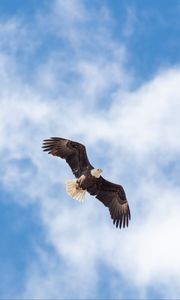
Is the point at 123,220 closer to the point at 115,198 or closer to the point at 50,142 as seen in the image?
the point at 115,198

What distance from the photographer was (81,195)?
4528 cm

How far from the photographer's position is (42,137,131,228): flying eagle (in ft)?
148

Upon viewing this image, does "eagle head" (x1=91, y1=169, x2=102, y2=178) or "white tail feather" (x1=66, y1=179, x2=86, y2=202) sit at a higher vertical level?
"eagle head" (x1=91, y1=169, x2=102, y2=178)

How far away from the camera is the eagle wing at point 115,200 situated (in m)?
45.8

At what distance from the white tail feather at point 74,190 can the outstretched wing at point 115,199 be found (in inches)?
34.6

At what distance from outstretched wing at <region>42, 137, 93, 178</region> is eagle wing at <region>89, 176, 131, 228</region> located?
90cm

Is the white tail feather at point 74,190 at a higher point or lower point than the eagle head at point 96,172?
lower

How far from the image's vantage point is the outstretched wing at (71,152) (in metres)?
45.0

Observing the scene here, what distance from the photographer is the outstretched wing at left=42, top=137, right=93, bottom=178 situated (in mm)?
44969

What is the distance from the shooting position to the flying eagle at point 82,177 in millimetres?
45031

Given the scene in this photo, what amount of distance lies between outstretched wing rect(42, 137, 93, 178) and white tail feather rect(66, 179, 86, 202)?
12.2 inches

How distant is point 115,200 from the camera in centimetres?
4612

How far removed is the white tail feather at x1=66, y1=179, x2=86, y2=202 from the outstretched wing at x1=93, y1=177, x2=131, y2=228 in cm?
88

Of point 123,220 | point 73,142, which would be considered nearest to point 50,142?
point 73,142
